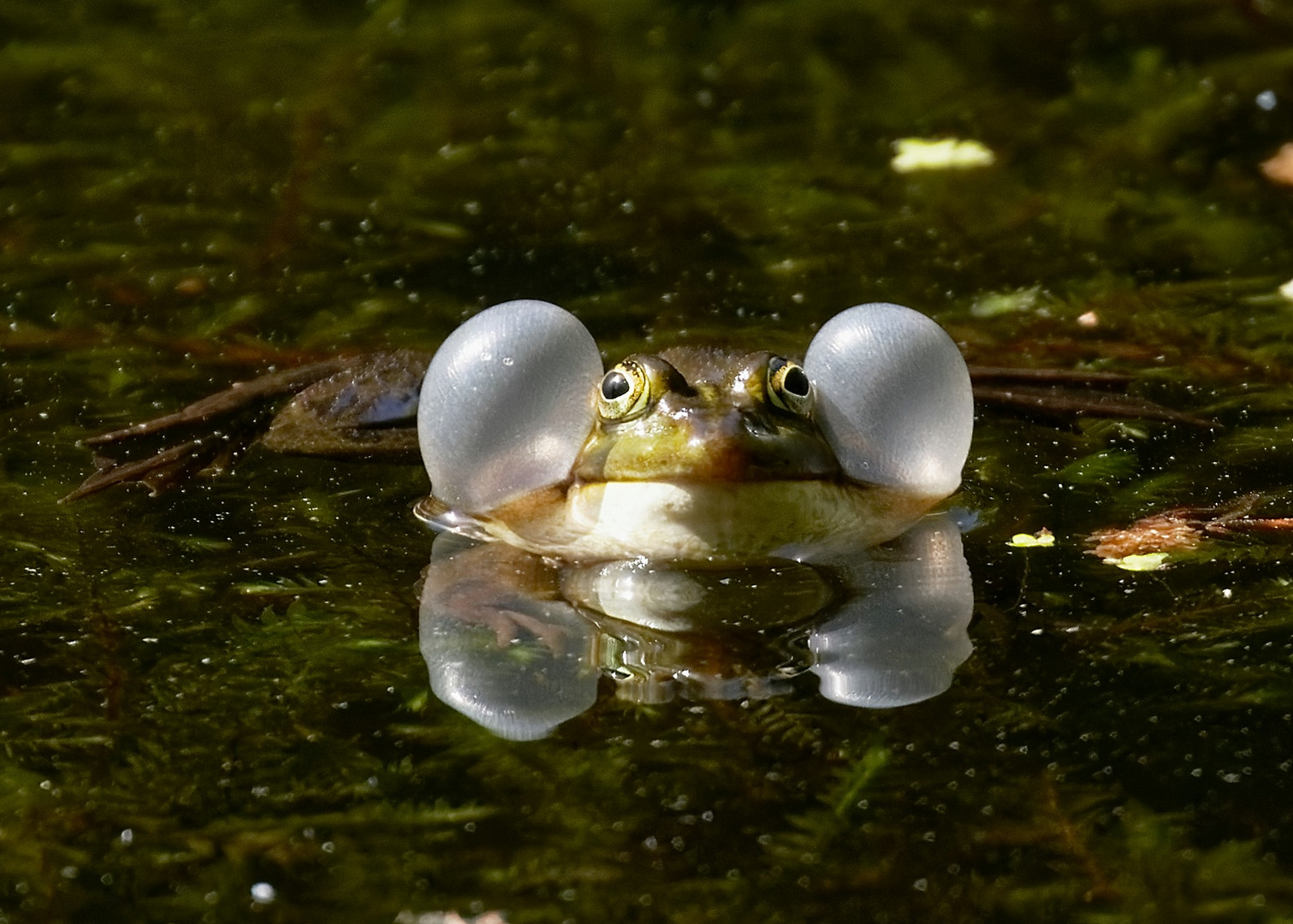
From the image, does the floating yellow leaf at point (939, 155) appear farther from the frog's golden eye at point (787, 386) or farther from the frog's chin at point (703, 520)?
the frog's golden eye at point (787, 386)

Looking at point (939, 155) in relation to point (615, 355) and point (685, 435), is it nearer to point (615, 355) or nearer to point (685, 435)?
point (615, 355)

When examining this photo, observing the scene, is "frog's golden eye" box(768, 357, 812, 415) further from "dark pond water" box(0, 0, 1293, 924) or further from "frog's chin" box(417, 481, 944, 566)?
"dark pond water" box(0, 0, 1293, 924)

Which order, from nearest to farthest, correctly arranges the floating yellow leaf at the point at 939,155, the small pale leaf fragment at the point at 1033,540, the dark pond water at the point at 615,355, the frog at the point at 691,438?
the dark pond water at the point at 615,355
the frog at the point at 691,438
the small pale leaf fragment at the point at 1033,540
the floating yellow leaf at the point at 939,155

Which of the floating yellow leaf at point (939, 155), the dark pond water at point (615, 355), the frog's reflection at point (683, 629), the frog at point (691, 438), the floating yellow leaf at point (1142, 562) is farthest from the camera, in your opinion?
the floating yellow leaf at point (939, 155)

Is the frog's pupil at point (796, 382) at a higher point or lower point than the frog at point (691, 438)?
higher

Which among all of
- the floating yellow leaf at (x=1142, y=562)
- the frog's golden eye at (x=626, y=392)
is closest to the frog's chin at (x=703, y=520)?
the frog's golden eye at (x=626, y=392)

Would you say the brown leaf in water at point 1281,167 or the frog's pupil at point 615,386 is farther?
the brown leaf in water at point 1281,167

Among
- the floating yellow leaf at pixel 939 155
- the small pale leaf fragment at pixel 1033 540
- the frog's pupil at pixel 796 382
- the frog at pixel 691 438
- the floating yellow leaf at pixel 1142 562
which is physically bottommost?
the floating yellow leaf at pixel 939 155

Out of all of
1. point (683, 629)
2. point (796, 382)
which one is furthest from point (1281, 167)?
point (683, 629)
